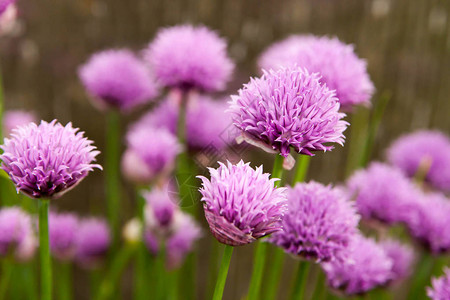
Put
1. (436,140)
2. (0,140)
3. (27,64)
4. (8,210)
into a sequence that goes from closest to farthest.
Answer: (0,140) → (8,210) → (436,140) → (27,64)

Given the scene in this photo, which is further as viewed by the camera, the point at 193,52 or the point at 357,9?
the point at 357,9

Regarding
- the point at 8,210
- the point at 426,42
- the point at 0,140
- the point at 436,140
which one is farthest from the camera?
the point at 426,42

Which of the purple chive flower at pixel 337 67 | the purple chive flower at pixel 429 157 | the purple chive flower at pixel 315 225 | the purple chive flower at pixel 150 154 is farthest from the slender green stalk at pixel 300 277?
the purple chive flower at pixel 429 157

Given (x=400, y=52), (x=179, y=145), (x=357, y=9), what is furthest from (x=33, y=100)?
(x=400, y=52)

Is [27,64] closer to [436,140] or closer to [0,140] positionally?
[0,140]

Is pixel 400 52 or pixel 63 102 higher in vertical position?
pixel 400 52

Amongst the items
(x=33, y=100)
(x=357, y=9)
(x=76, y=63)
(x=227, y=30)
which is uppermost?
(x=357, y=9)

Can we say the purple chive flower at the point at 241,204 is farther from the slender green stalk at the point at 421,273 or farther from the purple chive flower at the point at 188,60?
the slender green stalk at the point at 421,273

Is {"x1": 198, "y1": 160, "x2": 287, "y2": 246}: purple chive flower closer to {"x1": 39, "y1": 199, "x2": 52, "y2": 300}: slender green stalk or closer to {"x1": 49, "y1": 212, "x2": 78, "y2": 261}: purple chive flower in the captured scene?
{"x1": 39, "y1": 199, "x2": 52, "y2": 300}: slender green stalk
